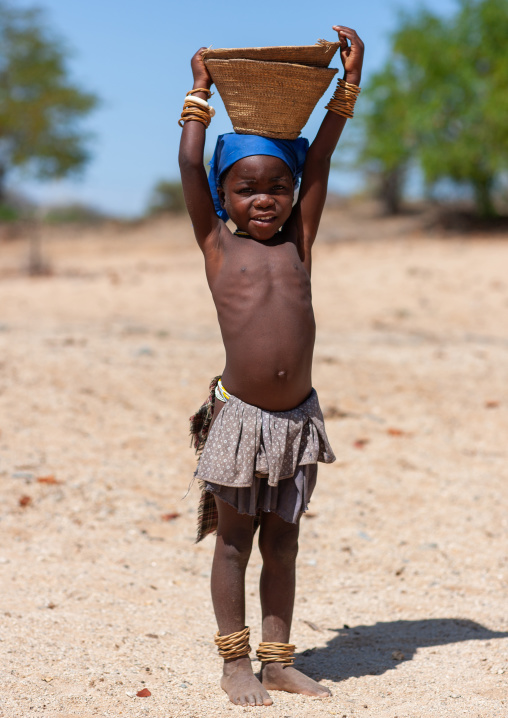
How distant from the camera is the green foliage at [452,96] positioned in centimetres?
1480

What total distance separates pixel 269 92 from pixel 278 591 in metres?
1.70

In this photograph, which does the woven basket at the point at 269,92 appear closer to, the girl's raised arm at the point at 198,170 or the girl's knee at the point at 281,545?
the girl's raised arm at the point at 198,170

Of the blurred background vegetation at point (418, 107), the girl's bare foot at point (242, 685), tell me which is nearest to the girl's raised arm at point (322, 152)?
the girl's bare foot at point (242, 685)

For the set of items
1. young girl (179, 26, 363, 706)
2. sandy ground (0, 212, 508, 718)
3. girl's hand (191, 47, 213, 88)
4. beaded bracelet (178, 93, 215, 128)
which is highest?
girl's hand (191, 47, 213, 88)

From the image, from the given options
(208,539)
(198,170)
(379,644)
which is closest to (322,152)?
(198,170)

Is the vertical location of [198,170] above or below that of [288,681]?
above

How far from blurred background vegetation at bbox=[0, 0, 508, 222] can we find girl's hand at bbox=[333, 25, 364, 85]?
1241 cm

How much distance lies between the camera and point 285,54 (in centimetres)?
265

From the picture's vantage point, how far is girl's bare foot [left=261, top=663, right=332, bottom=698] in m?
2.82

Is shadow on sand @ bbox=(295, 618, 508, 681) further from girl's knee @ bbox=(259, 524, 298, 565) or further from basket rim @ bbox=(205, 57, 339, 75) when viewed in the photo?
basket rim @ bbox=(205, 57, 339, 75)

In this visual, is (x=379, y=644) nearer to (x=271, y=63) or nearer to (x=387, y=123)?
(x=271, y=63)

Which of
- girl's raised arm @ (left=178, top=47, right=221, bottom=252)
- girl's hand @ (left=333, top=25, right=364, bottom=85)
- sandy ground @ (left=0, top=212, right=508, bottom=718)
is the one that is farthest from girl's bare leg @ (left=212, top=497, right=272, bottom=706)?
girl's hand @ (left=333, top=25, right=364, bottom=85)

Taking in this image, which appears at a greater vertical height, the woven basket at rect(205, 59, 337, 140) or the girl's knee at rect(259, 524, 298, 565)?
the woven basket at rect(205, 59, 337, 140)

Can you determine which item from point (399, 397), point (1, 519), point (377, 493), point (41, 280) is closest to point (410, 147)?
point (41, 280)
